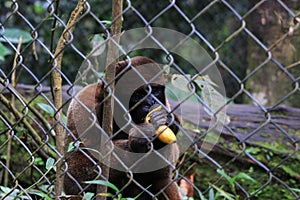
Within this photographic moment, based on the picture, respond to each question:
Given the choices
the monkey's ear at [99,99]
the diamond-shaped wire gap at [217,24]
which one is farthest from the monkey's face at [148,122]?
the diamond-shaped wire gap at [217,24]

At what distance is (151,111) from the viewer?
2.51 m

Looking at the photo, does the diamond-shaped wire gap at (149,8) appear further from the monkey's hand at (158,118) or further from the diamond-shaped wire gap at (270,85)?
the monkey's hand at (158,118)

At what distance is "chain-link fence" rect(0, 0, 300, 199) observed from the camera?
7.64ft

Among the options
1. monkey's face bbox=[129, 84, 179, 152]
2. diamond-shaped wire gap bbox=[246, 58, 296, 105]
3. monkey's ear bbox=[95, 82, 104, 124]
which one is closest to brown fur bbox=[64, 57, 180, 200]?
monkey's ear bbox=[95, 82, 104, 124]

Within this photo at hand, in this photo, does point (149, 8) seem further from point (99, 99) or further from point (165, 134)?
point (165, 134)

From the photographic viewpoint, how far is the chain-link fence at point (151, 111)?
2328 millimetres

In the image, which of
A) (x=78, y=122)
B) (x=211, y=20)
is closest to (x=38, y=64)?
(x=211, y=20)

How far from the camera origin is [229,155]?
4.46m

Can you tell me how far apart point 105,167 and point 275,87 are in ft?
13.2

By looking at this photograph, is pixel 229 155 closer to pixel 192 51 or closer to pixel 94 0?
pixel 192 51

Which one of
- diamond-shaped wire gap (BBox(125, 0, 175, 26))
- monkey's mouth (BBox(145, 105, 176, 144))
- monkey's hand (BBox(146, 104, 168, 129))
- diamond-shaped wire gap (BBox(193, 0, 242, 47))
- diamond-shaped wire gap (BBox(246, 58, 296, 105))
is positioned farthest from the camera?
diamond-shaped wire gap (BBox(193, 0, 242, 47))

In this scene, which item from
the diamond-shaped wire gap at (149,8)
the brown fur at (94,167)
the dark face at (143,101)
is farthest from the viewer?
the diamond-shaped wire gap at (149,8)

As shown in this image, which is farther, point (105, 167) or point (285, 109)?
point (285, 109)

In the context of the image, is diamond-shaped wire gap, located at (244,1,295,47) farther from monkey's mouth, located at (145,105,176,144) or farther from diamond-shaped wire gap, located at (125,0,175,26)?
monkey's mouth, located at (145,105,176,144)
